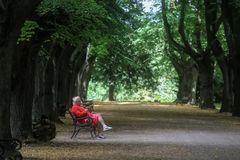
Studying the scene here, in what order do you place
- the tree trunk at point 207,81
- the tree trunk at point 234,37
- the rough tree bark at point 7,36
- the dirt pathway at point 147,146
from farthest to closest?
the tree trunk at point 207,81, the tree trunk at point 234,37, the dirt pathway at point 147,146, the rough tree bark at point 7,36

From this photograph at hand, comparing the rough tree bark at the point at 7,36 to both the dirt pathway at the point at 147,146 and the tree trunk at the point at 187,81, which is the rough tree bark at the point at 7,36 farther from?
the tree trunk at the point at 187,81

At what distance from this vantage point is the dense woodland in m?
15.2

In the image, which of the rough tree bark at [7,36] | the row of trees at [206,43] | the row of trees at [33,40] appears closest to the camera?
the rough tree bark at [7,36]

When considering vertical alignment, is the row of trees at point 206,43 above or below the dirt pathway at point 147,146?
above

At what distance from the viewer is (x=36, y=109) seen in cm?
2205

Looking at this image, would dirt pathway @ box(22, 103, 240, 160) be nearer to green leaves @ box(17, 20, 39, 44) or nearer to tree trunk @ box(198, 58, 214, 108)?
green leaves @ box(17, 20, 39, 44)

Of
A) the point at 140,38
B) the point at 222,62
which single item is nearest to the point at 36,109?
the point at 222,62

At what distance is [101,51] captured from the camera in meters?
37.8

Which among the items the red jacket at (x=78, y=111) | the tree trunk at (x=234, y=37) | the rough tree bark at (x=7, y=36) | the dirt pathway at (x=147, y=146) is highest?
the tree trunk at (x=234, y=37)

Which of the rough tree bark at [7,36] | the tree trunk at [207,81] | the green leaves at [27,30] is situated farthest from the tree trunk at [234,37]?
the rough tree bark at [7,36]

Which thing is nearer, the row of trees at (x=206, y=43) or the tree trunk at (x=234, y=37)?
the tree trunk at (x=234, y=37)

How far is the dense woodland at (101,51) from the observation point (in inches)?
597

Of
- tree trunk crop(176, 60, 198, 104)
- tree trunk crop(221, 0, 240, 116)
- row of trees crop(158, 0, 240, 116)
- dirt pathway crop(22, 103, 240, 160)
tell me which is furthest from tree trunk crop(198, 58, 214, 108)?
dirt pathway crop(22, 103, 240, 160)

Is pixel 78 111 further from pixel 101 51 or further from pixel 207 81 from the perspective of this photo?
pixel 207 81
